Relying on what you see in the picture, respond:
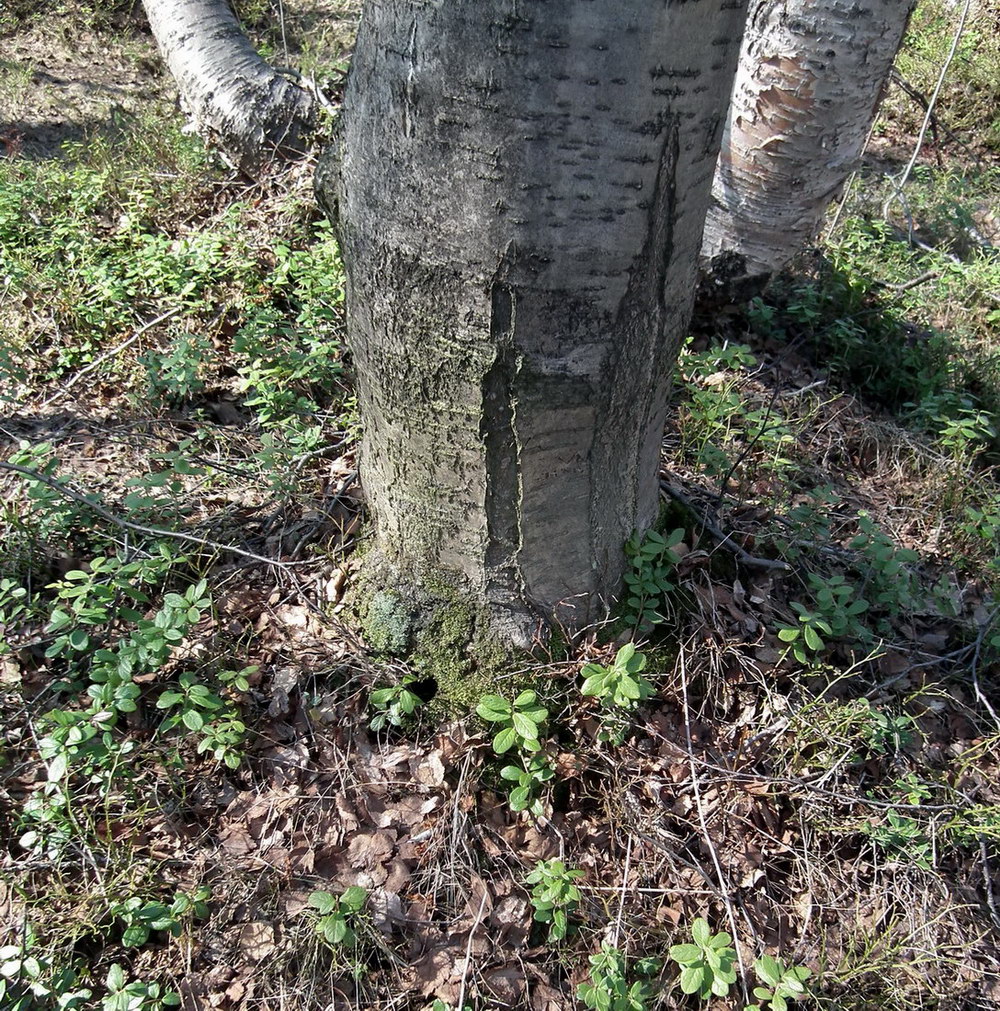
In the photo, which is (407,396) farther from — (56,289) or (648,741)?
(56,289)

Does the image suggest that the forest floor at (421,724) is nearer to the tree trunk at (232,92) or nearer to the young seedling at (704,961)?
the young seedling at (704,961)

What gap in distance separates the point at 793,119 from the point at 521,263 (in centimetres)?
Answer: 247

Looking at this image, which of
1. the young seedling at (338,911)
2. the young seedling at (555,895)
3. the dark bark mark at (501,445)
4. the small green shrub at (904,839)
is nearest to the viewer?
the dark bark mark at (501,445)

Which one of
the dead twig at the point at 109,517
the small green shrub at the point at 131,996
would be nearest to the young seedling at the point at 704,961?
the small green shrub at the point at 131,996

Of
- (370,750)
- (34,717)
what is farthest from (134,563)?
(370,750)

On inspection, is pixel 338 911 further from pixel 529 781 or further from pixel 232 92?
pixel 232 92

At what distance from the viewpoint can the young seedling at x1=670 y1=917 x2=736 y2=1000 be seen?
172 cm

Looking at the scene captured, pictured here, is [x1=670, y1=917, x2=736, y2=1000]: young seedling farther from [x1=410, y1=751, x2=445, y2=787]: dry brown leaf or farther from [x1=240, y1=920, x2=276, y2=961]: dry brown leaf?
[x1=240, y1=920, x2=276, y2=961]: dry brown leaf

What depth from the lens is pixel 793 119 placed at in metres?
3.30

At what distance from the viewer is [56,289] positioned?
3.55 metres

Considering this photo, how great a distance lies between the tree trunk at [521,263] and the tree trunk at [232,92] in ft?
9.76

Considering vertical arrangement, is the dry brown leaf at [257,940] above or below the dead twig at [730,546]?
below

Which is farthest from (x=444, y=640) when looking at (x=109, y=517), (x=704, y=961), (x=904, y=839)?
(x=904, y=839)

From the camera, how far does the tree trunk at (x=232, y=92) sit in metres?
4.34
